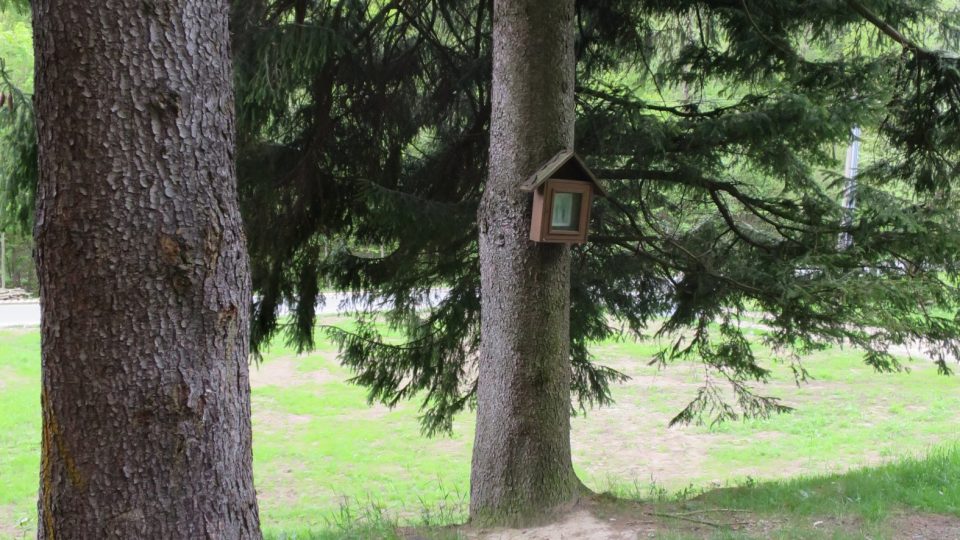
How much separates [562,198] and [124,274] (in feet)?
9.56

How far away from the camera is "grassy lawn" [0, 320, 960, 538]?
599cm

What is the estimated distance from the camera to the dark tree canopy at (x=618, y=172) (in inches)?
231

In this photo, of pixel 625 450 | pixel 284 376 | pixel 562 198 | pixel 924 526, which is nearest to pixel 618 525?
pixel 924 526

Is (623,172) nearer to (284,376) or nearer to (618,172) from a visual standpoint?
(618,172)

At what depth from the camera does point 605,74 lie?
329 inches

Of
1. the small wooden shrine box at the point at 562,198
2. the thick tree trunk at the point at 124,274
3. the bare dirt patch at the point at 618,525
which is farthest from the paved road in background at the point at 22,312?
the thick tree trunk at the point at 124,274

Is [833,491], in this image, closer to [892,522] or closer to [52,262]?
[892,522]

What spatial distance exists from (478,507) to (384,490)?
5.92m

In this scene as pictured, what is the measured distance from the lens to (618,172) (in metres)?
6.52

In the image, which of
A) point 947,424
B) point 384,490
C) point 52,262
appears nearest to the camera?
point 52,262

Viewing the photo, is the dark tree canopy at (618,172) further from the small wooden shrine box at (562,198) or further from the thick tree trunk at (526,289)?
the small wooden shrine box at (562,198)

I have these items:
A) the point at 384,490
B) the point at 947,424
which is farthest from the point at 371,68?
the point at 947,424

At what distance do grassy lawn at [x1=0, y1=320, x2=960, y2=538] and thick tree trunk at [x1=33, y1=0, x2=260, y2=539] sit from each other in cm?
292

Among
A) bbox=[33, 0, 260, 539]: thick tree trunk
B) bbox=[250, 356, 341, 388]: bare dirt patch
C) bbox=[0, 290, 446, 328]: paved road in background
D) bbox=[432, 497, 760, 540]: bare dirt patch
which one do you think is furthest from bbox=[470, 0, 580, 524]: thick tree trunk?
bbox=[250, 356, 341, 388]: bare dirt patch
